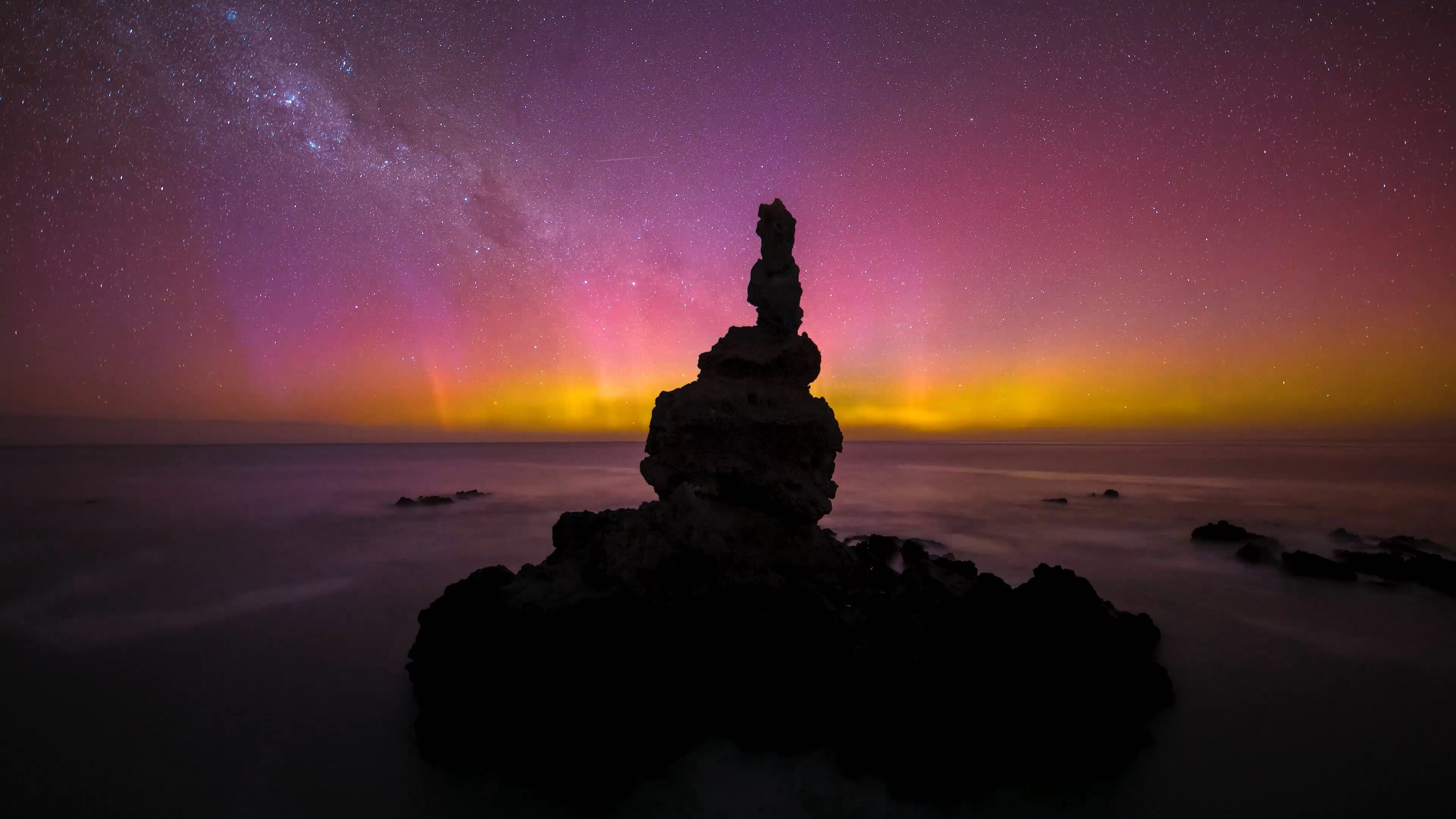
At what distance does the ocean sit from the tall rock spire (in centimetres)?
378

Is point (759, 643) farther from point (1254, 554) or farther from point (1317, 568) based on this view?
point (1254, 554)

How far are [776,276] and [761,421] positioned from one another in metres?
2.54

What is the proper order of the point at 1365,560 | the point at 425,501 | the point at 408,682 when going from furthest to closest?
the point at 425,501, the point at 1365,560, the point at 408,682

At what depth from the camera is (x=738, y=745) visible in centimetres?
623

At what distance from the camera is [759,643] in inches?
264

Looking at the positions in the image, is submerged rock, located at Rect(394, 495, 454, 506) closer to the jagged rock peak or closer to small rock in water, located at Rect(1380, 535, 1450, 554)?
the jagged rock peak

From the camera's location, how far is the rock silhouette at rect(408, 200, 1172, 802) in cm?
575

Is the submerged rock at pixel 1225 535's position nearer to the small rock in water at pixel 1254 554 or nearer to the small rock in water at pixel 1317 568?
the small rock in water at pixel 1254 554

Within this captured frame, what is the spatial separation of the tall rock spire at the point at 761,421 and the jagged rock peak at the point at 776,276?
0.6 inches

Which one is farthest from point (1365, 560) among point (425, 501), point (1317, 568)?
point (425, 501)

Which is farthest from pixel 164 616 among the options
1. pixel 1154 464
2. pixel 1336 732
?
pixel 1154 464

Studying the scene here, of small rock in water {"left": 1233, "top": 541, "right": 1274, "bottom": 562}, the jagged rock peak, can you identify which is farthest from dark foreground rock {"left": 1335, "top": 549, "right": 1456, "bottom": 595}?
the jagged rock peak

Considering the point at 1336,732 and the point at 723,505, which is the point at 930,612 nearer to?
the point at 723,505

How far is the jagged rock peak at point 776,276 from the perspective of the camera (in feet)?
31.8
